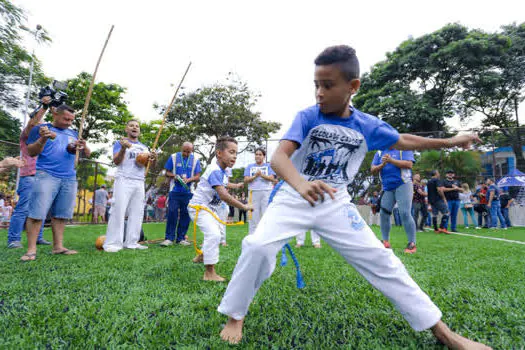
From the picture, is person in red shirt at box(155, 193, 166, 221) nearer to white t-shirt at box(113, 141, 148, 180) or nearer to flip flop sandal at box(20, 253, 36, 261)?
white t-shirt at box(113, 141, 148, 180)

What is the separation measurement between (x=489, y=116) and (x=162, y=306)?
3149 cm

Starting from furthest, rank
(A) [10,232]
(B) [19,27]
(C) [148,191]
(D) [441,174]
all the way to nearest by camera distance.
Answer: (C) [148,191]
(B) [19,27]
(D) [441,174]
(A) [10,232]

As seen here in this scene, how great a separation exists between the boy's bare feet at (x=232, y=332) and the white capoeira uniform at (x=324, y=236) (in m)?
0.06

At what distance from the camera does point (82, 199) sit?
46.2 ft

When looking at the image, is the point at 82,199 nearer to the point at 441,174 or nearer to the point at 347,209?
the point at 347,209

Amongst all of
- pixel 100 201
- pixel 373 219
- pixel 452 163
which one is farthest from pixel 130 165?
pixel 452 163

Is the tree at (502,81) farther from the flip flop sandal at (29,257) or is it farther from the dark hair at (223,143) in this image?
the flip flop sandal at (29,257)

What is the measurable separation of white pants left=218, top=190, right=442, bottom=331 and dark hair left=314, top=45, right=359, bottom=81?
778 millimetres

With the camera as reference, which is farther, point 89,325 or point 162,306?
point 162,306

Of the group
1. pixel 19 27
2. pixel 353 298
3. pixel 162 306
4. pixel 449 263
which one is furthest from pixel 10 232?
pixel 19 27

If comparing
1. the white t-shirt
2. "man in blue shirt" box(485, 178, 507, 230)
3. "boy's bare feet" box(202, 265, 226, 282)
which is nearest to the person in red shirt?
the white t-shirt

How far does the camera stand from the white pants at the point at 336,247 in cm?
179

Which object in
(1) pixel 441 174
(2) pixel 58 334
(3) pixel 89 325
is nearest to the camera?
(2) pixel 58 334

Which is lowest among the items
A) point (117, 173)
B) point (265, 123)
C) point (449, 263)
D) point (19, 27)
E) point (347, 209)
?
point (449, 263)
